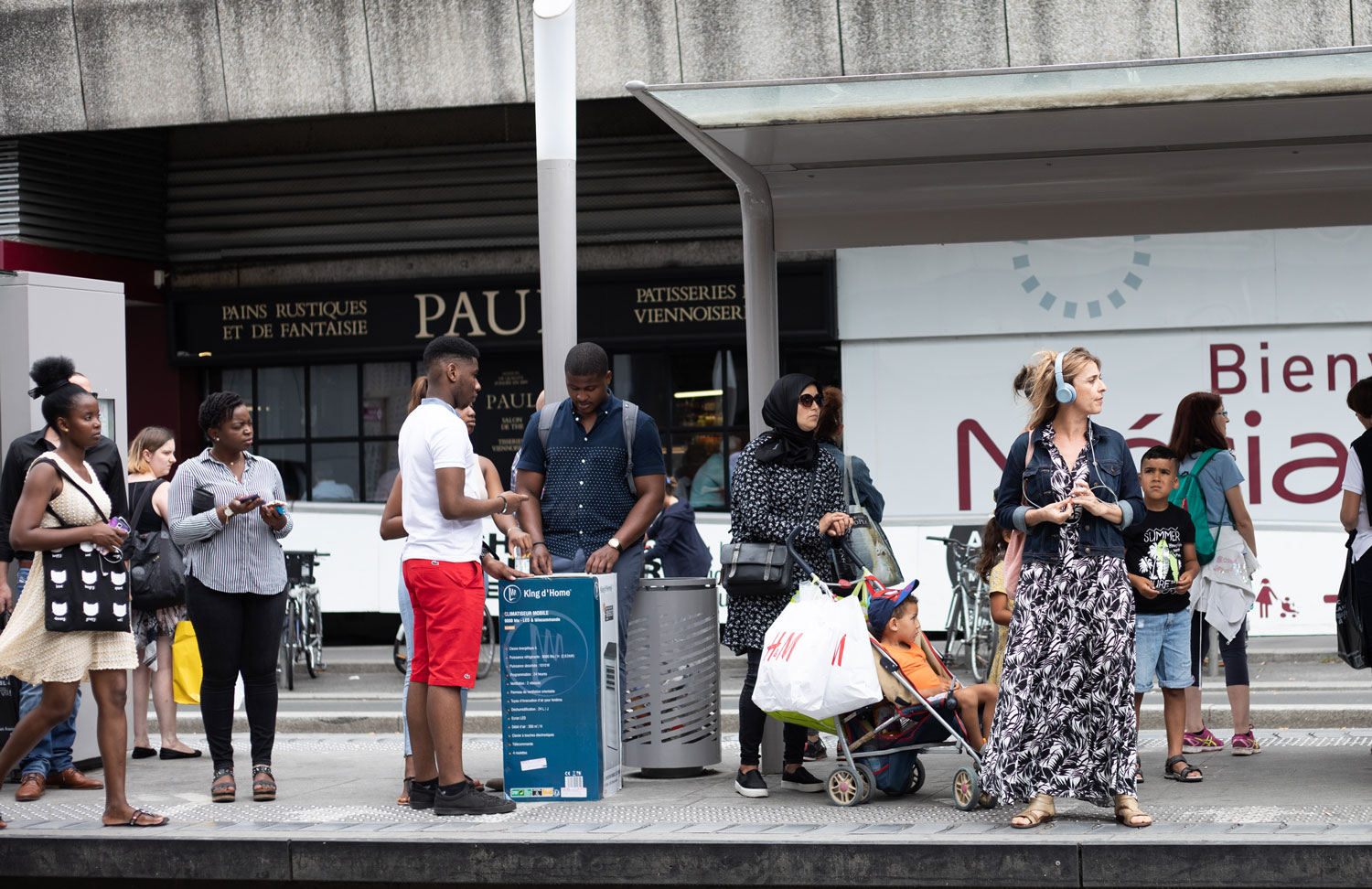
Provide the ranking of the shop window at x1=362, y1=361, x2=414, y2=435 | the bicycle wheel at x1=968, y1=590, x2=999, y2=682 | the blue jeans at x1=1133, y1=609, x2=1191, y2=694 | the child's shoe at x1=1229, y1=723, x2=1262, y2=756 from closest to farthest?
the blue jeans at x1=1133, y1=609, x2=1191, y2=694, the child's shoe at x1=1229, y1=723, x2=1262, y2=756, the bicycle wheel at x1=968, y1=590, x2=999, y2=682, the shop window at x1=362, y1=361, x2=414, y2=435

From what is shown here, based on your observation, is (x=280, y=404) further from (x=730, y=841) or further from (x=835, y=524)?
(x=730, y=841)

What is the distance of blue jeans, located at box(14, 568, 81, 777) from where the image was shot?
7898 mm

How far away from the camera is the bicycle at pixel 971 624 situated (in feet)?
42.0

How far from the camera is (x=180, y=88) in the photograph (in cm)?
1507

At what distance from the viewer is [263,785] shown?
296 inches

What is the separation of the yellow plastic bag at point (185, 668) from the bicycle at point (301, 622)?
3337 millimetres

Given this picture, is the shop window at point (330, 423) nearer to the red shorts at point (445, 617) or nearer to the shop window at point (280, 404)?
the shop window at point (280, 404)

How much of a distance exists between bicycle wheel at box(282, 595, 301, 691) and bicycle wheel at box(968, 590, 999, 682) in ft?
17.3

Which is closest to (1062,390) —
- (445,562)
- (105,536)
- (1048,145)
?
(1048,145)

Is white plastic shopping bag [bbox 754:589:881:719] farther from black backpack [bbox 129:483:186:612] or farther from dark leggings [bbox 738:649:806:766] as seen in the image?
black backpack [bbox 129:483:186:612]

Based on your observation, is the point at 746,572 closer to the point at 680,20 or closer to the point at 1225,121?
the point at 1225,121

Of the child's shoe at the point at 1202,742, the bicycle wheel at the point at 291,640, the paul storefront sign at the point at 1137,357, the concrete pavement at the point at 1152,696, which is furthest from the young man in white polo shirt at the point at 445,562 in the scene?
the paul storefront sign at the point at 1137,357

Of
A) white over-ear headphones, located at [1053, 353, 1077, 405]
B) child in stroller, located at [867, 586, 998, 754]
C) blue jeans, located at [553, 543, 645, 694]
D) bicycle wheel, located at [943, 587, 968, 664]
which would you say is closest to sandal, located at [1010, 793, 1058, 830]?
child in stroller, located at [867, 586, 998, 754]

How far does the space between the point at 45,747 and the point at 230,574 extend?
157 centimetres
